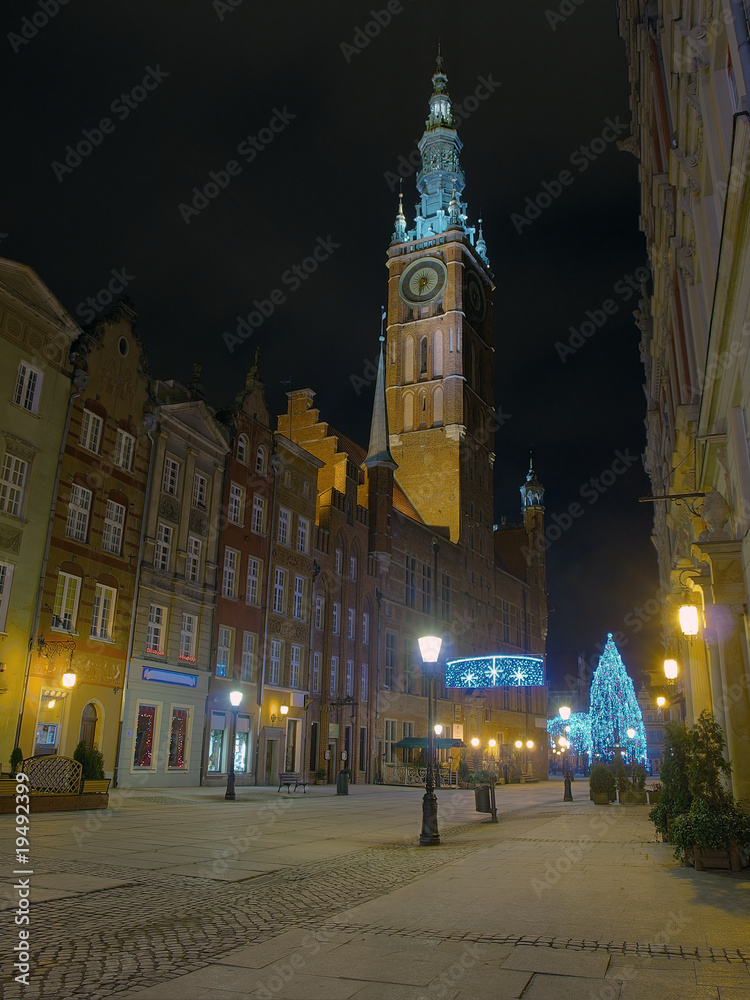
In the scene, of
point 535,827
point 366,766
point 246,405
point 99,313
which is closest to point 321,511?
point 246,405

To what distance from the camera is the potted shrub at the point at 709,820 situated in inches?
431

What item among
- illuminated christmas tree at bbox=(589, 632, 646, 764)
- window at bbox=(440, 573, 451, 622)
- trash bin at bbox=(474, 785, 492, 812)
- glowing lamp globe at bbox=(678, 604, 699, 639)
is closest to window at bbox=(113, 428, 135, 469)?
trash bin at bbox=(474, 785, 492, 812)

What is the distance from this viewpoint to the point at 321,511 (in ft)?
145

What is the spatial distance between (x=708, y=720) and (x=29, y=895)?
9.70m

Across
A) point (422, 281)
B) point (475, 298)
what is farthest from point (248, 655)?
point (475, 298)

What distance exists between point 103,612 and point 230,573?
7930mm

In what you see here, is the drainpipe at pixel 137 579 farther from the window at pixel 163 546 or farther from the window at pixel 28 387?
the window at pixel 28 387

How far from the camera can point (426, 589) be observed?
56.1 meters

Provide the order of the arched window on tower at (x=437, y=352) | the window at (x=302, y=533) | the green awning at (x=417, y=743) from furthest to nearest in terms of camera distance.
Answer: the arched window on tower at (x=437, y=352), the green awning at (x=417, y=743), the window at (x=302, y=533)

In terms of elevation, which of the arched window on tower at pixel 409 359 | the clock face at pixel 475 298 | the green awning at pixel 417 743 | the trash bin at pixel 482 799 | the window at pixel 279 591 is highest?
the clock face at pixel 475 298

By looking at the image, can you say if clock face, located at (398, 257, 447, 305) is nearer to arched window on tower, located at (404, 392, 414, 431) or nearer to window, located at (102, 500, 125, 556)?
arched window on tower, located at (404, 392, 414, 431)

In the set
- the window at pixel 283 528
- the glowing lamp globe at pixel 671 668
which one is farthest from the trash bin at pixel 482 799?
the window at pixel 283 528

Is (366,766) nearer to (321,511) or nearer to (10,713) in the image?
(321,511)

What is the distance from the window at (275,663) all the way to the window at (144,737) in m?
8.19
